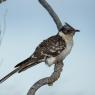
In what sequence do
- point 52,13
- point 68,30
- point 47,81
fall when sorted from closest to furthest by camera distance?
point 47,81
point 52,13
point 68,30

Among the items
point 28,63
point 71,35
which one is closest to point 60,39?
point 71,35

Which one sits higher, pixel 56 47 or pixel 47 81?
pixel 56 47

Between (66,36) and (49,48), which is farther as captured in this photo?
(66,36)

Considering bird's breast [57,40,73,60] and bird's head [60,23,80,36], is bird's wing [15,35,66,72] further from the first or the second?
bird's head [60,23,80,36]

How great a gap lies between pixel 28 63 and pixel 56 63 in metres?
0.52

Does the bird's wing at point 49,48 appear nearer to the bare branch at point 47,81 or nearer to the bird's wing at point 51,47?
the bird's wing at point 51,47

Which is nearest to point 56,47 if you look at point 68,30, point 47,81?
point 68,30

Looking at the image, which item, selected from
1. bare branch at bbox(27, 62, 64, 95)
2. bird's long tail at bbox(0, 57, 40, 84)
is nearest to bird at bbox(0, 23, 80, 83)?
bird's long tail at bbox(0, 57, 40, 84)

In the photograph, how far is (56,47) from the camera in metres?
5.52

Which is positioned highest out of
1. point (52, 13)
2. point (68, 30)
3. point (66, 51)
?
point (52, 13)

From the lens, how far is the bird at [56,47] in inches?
211

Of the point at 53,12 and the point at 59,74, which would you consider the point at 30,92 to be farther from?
the point at 53,12

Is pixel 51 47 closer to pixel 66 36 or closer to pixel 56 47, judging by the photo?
pixel 56 47

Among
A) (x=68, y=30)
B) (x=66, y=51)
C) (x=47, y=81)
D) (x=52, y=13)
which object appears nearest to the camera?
(x=47, y=81)
